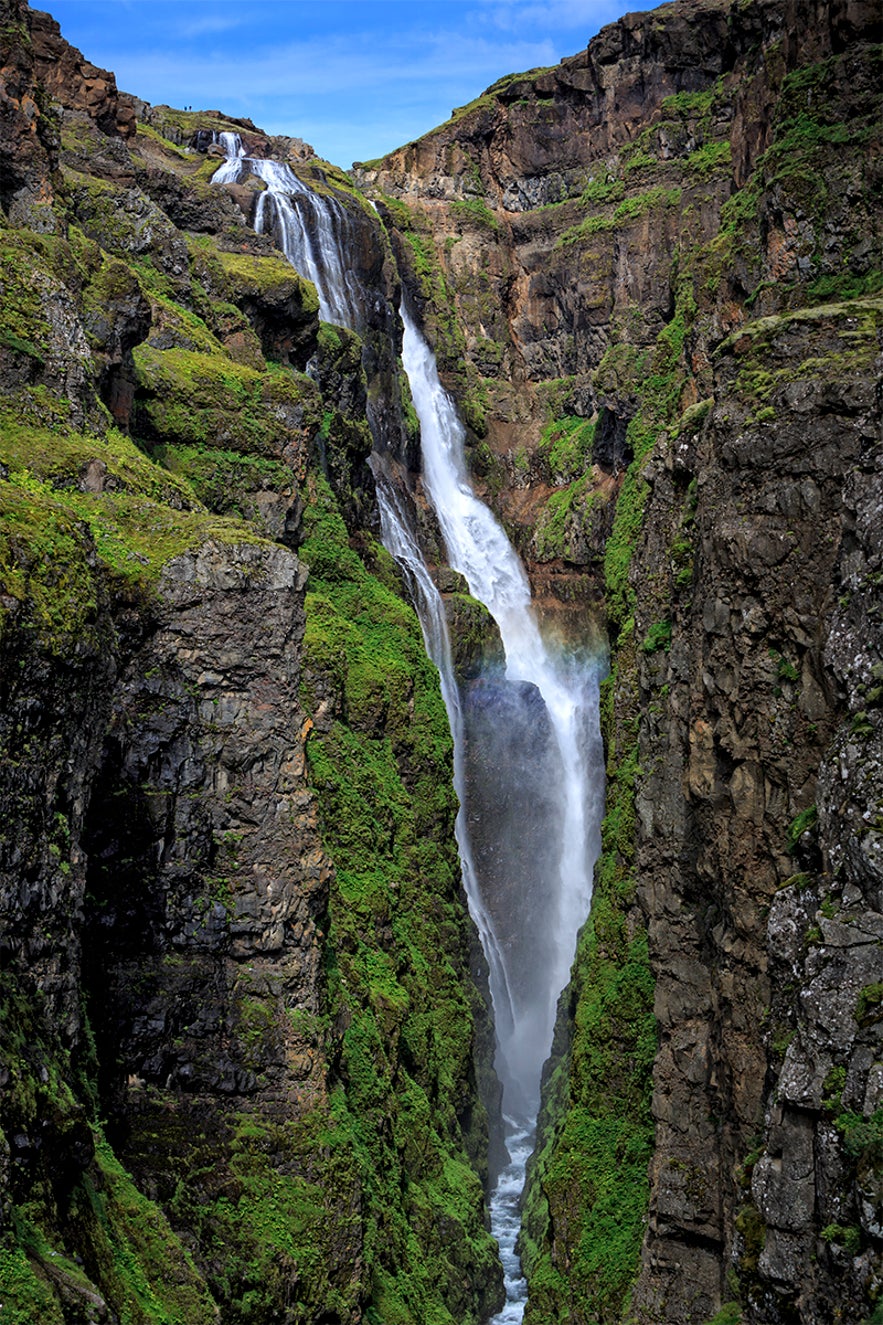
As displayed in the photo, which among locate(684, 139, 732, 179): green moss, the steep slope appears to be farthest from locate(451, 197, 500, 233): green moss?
the steep slope

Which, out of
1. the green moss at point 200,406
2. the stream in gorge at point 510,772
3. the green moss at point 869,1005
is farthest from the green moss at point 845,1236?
the stream in gorge at point 510,772

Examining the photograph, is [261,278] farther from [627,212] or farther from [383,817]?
[627,212]

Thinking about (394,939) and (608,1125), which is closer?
(608,1125)

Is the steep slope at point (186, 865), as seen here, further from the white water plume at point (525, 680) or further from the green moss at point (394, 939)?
the white water plume at point (525, 680)

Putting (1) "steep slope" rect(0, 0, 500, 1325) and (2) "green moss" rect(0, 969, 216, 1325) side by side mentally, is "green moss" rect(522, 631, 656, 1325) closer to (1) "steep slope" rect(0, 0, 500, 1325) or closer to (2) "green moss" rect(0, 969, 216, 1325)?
(1) "steep slope" rect(0, 0, 500, 1325)

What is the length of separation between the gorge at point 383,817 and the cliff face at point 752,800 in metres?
0.08

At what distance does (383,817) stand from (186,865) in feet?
46.5

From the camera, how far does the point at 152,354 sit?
3209 cm

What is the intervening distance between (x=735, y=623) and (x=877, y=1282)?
11.7 m

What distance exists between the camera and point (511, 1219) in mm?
37844

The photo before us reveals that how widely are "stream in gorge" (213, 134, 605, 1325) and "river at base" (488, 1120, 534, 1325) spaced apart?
10cm

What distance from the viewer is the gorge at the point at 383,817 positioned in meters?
13.4

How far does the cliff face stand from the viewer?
12836 millimetres

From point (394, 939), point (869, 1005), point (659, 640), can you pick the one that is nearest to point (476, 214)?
point (659, 640)
